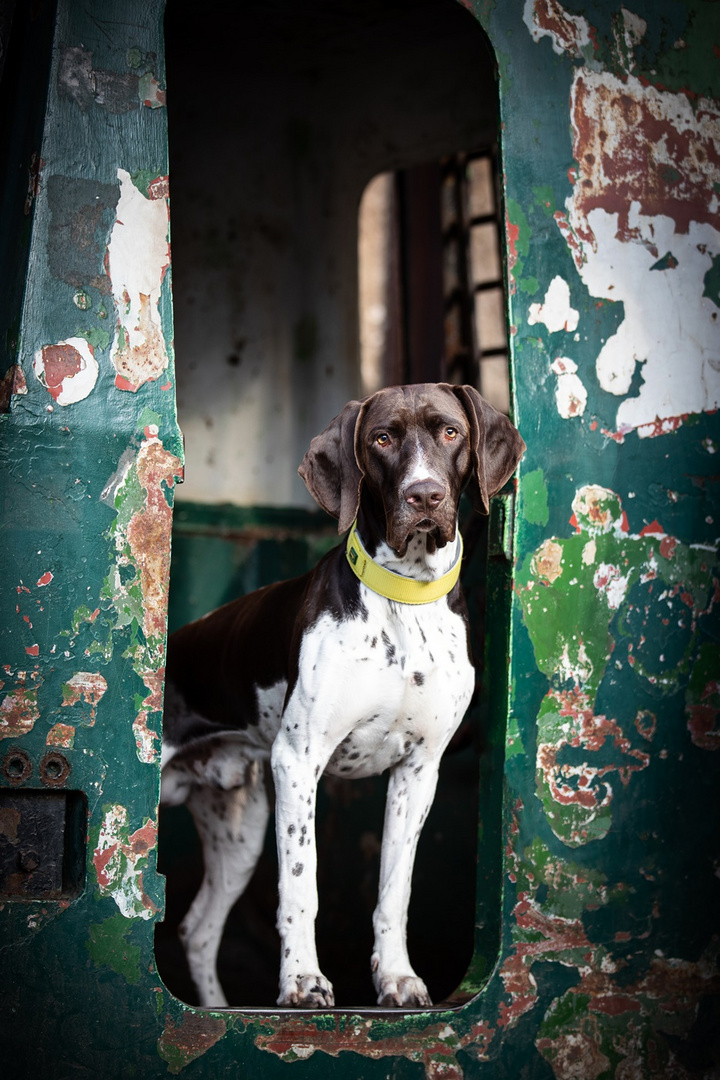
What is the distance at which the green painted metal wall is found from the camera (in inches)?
129

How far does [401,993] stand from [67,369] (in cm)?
221

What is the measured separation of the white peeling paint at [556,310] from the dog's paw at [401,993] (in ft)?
7.17

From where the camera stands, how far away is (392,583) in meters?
3.42

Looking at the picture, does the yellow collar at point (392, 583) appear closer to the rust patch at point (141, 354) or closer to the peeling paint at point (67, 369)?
the rust patch at point (141, 354)

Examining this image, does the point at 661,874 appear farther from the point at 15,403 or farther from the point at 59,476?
Answer: the point at 15,403

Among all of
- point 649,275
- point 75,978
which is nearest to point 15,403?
point 75,978

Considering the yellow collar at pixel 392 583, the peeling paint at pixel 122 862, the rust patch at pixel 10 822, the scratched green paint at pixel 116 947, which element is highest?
the yellow collar at pixel 392 583

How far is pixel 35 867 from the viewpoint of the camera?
3254mm

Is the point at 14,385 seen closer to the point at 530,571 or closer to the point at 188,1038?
the point at 530,571

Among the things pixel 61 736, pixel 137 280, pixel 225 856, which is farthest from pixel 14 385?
pixel 225 856

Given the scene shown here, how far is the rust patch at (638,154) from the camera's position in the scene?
379 cm

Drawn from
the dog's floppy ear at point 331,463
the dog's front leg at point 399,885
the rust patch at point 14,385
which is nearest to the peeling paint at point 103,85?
the rust patch at point 14,385

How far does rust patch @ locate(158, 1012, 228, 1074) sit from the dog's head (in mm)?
1541

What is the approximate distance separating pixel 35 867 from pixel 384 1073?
1236 millimetres
